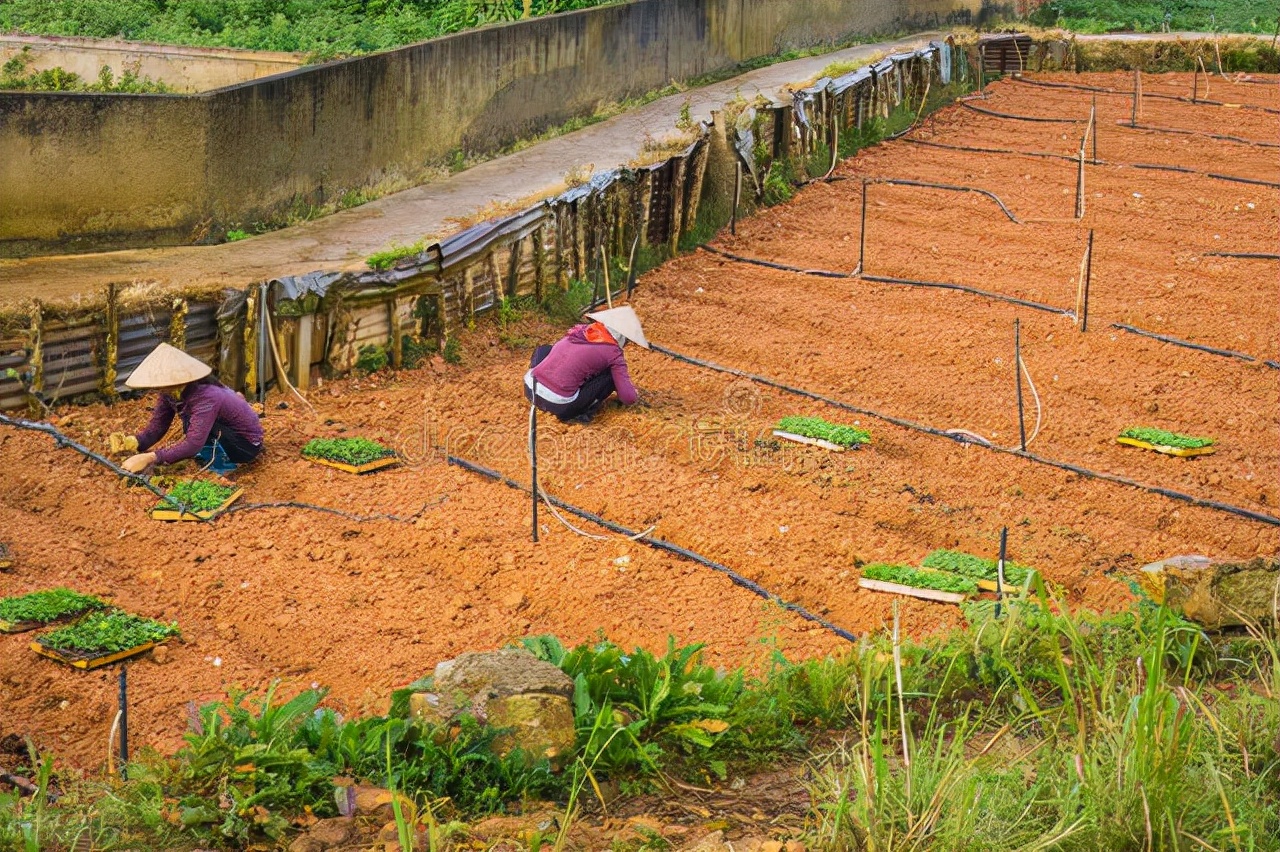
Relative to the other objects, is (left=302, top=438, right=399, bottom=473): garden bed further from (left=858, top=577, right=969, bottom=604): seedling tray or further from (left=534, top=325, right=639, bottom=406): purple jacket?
(left=858, top=577, right=969, bottom=604): seedling tray

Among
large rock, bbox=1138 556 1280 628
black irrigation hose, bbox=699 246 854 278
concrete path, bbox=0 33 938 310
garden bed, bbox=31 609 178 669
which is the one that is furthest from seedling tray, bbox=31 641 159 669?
black irrigation hose, bbox=699 246 854 278

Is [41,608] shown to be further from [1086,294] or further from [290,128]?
[1086,294]

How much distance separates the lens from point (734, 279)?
45.6 feet

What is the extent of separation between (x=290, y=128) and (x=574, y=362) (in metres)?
4.26

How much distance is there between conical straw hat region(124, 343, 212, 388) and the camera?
837 centimetres

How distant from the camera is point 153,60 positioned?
15531 mm

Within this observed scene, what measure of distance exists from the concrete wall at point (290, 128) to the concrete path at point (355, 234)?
0.85ft

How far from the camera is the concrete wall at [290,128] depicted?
11062mm

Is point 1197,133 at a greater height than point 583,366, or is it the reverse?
point 1197,133

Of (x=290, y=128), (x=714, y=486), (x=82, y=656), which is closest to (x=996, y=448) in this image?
(x=714, y=486)

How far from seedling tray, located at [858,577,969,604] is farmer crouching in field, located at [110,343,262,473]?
3.80m

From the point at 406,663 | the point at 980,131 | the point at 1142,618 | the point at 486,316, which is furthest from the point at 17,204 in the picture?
the point at 980,131

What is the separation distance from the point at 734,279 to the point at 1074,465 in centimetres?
500

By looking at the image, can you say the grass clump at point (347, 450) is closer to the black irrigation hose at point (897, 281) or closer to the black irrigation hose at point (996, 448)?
the black irrigation hose at point (996, 448)
